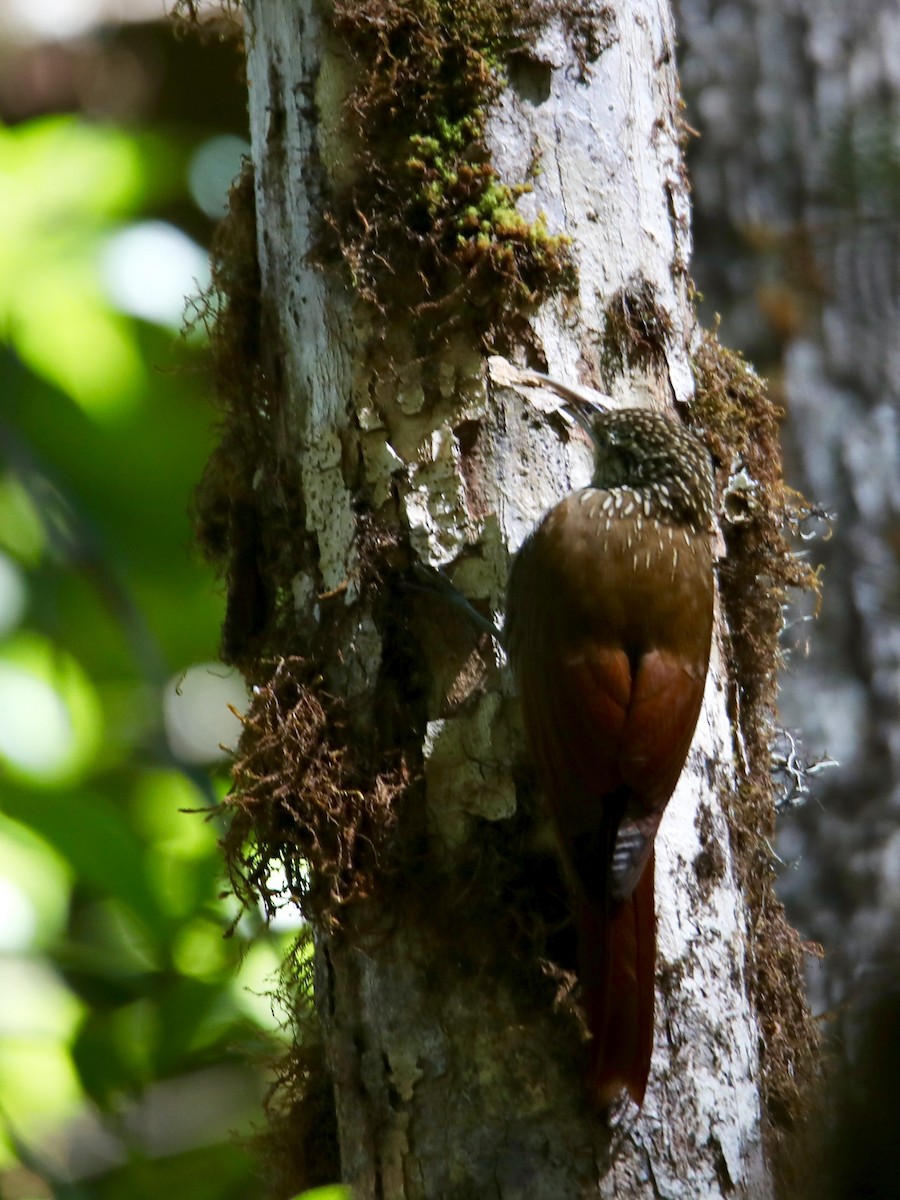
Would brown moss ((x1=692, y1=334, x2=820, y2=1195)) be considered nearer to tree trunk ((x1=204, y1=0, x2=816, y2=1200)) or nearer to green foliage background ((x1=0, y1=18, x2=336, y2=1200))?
tree trunk ((x1=204, y1=0, x2=816, y2=1200))

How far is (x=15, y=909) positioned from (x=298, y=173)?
57.9 inches

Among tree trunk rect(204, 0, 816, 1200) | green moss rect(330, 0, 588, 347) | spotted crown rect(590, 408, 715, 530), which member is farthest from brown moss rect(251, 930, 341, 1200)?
green moss rect(330, 0, 588, 347)

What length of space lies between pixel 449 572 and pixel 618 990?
2.42 ft

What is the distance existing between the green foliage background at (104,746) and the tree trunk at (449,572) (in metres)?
0.25

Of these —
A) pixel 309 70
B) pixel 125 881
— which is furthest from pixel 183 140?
pixel 125 881

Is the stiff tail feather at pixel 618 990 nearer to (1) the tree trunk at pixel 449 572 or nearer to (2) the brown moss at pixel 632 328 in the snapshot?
(1) the tree trunk at pixel 449 572

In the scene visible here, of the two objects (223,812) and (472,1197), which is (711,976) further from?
(223,812)

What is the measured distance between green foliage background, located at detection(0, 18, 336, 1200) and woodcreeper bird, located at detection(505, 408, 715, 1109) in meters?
0.61

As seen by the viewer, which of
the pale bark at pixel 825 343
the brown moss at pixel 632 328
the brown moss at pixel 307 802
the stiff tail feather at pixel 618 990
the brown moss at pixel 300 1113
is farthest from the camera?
the pale bark at pixel 825 343

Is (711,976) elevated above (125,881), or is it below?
below

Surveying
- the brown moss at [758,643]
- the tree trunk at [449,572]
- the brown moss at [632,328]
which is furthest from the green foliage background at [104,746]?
the brown moss at [758,643]

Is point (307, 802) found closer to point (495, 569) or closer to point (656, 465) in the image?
point (495, 569)

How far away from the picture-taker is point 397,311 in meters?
2.39

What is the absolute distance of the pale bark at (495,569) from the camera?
213 centimetres
